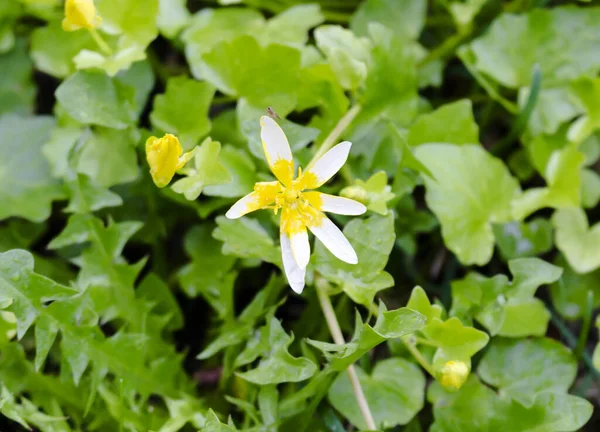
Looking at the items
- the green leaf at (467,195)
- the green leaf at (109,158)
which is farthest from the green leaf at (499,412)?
the green leaf at (109,158)

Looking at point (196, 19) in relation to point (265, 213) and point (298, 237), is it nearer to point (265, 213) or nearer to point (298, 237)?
point (265, 213)

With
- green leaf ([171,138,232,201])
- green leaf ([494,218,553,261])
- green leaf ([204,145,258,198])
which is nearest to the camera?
green leaf ([171,138,232,201])

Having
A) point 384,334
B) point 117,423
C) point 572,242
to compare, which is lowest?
point 117,423

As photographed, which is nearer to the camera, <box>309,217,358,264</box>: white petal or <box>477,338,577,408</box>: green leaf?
<box>309,217,358,264</box>: white petal

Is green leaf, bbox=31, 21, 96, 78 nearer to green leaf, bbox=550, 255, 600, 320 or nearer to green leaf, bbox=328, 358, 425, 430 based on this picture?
green leaf, bbox=328, 358, 425, 430

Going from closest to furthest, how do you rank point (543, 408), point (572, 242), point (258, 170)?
point (543, 408)
point (258, 170)
point (572, 242)

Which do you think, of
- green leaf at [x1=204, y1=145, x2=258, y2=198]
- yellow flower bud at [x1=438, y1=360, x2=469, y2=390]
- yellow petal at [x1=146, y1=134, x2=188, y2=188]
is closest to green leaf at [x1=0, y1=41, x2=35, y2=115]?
green leaf at [x1=204, y1=145, x2=258, y2=198]

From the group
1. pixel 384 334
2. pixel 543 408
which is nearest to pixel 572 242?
pixel 543 408

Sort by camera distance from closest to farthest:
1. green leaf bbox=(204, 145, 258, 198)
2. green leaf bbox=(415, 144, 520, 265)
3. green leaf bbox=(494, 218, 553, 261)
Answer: green leaf bbox=(204, 145, 258, 198) < green leaf bbox=(415, 144, 520, 265) < green leaf bbox=(494, 218, 553, 261)
